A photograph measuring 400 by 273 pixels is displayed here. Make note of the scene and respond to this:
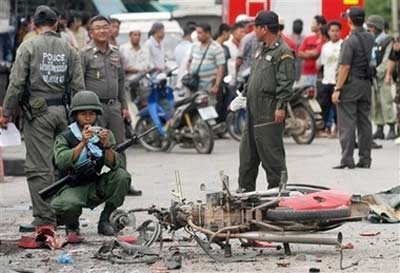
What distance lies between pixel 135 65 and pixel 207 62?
113 cm

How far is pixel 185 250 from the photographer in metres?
10.4

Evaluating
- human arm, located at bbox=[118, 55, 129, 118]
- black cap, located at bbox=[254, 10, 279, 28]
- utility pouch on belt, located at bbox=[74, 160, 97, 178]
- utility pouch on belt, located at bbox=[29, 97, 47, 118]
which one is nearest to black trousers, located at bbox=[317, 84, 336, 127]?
human arm, located at bbox=[118, 55, 129, 118]

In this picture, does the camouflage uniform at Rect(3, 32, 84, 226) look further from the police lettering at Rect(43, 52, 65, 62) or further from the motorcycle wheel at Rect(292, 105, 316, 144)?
the motorcycle wheel at Rect(292, 105, 316, 144)

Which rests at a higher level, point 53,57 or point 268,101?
point 53,57

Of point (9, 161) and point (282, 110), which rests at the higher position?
point (282, 110)

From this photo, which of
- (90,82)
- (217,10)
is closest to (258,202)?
(90,82)

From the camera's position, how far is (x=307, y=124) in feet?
68.5

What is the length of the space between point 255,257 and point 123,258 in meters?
0.98

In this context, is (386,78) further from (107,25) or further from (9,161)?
(107,25)

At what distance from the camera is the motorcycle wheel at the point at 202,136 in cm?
1922

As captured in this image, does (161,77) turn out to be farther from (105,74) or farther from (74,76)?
(74,76)

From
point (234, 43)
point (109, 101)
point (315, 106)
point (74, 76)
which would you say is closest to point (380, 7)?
point (234, 43)

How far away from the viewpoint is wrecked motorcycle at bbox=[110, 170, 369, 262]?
9.81 m

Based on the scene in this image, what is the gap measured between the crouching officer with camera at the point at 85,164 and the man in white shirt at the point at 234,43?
11491 mm
